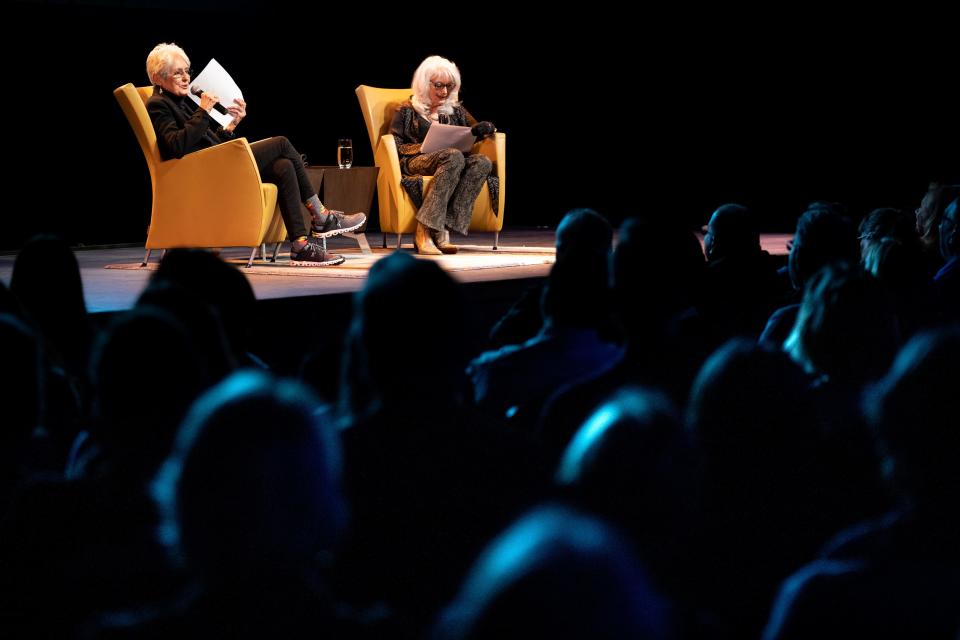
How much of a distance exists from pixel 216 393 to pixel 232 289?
111 centimetres

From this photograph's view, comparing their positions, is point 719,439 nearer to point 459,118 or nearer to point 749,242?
point 749,242

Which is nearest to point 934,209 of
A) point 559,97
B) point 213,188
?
point 213,188

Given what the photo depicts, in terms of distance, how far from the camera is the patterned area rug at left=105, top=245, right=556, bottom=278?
434 cm

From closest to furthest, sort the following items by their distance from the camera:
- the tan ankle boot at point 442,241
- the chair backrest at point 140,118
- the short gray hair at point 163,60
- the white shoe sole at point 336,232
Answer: the chair backrest at point 140,118 → the short gray hair at point 163,60 → the white shoe sole at point 336,232 → the tan ankle boot at point 442,241

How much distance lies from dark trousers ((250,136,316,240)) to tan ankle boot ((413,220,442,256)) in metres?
0.73

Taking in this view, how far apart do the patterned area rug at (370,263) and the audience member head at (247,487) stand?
3.23m

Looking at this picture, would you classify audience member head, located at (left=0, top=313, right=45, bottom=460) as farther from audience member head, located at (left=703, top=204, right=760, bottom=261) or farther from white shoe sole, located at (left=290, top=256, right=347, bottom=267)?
white shoe sole, located at (left=290, top=256, right=347, bottom=267)

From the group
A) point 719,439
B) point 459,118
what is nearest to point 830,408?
point 719,439

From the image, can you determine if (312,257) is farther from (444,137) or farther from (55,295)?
(55,295)

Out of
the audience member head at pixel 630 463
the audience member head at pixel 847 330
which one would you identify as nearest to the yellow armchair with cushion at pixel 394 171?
the audience member head at pixel 847 330

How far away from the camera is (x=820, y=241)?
235cm

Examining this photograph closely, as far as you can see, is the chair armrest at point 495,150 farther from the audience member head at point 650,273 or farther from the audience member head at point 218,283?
the audience member head at point 218,283

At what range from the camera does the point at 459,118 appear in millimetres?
5812

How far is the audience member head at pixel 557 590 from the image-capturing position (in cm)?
39
